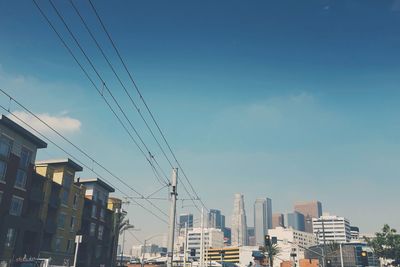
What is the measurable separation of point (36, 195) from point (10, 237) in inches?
277

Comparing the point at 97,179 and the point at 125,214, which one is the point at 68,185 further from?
the point at 125,214

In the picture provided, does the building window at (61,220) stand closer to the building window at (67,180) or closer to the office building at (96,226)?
the building window at (67,180)

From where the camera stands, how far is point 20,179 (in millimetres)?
50625

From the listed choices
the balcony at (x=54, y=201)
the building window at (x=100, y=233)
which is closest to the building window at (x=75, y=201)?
the balcony at (x=54, y=201)

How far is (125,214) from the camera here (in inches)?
3356

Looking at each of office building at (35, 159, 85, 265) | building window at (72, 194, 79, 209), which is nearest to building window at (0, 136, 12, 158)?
office building at (35, 159, 85, 265)

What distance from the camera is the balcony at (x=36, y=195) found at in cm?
5300

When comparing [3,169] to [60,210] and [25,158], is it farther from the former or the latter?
[60,210]

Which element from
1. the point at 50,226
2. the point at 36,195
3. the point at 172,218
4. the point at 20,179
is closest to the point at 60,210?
the point at 50,226

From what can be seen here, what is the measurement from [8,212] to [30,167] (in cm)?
696

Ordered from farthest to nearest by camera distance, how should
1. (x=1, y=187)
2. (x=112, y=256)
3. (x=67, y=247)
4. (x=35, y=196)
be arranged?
(x=112, y=256) → (x=67, y=247) → (x=35, y=196) → (x=1, y=187)

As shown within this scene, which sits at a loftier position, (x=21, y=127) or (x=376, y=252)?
(x=21, y=127)

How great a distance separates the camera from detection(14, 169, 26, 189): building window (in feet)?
164

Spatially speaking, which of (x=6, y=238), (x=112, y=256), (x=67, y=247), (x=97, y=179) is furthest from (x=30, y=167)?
(x=112, y=256)
